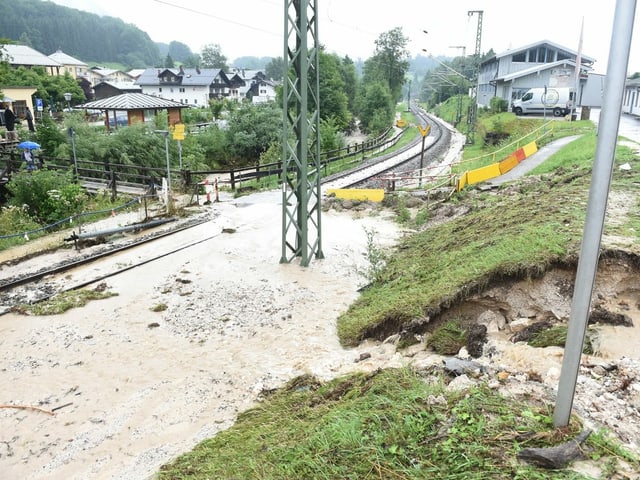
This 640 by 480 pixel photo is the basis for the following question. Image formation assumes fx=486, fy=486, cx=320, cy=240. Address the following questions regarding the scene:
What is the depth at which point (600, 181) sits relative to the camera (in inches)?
121

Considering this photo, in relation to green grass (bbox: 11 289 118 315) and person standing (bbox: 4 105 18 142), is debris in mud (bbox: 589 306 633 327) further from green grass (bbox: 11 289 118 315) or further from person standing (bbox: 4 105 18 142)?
person standing (bbox: 4 105 18 142)

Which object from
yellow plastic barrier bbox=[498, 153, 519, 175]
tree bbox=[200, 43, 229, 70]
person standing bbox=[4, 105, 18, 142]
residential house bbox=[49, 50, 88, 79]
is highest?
tree bbox=[200, 43, 229, 70]

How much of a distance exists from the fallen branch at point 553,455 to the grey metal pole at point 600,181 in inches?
12.6

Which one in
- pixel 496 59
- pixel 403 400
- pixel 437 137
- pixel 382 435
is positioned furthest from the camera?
pixel 496 59

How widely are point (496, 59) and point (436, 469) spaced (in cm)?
5454

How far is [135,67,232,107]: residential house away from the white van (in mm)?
52504

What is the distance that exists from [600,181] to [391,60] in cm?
7622

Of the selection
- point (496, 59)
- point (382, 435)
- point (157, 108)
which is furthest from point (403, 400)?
point (496, 59)

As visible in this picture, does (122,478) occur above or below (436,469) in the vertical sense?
below

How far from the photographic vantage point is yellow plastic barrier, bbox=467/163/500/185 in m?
18.9

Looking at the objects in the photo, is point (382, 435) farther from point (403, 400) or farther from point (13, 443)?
point (13, 443)

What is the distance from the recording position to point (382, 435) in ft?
13.5

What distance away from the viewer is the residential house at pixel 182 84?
78188 mm

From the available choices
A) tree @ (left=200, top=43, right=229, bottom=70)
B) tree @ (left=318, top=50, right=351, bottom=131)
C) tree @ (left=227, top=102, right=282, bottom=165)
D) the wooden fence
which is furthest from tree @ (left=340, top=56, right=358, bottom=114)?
tree @ (left=200, top=43, right=229, bottom=70)
